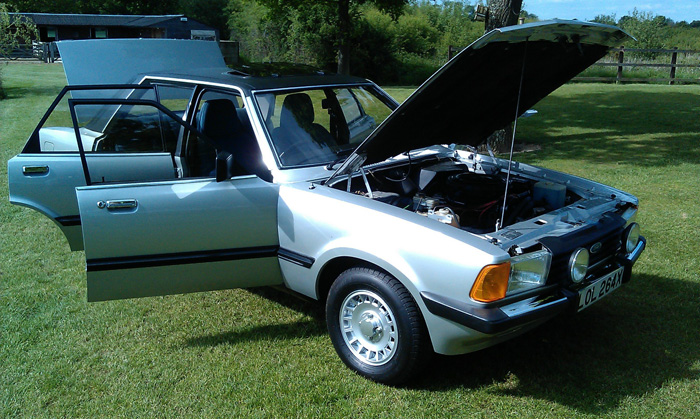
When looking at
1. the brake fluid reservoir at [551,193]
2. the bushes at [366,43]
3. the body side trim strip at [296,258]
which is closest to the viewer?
the body side trim strip at [296,258]

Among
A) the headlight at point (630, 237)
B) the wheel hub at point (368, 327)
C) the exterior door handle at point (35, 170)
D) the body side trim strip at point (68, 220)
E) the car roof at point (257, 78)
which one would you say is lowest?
the wheel hub at point (368, 327)

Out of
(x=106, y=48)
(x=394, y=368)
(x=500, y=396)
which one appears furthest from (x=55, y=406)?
(x=106, y=48)

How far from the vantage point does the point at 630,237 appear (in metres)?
3.87

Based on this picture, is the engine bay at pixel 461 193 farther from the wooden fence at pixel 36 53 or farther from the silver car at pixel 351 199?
the wooden fence at pixel 36 53

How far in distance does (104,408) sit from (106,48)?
11.0ft

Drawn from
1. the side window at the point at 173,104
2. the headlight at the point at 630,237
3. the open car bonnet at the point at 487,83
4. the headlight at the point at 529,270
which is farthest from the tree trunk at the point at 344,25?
the headlight at the point at 529,270

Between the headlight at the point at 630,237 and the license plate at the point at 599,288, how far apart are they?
210 mm

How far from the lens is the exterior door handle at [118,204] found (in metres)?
3.60

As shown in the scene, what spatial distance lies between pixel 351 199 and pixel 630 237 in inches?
74.9

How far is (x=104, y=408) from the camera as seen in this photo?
332cm

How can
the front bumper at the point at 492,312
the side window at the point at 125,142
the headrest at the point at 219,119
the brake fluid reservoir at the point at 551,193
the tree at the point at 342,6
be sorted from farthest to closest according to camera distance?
the tree at the point at 342,6
the headrest at the point at 219,119
the side window at the point at 125,142
the brake fluid reservoir at the point at 551,193
the front bumper at the point at 492,312

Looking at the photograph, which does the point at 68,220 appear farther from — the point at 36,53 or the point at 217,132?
the point at 36,53

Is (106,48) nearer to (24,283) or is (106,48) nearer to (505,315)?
(24,283)

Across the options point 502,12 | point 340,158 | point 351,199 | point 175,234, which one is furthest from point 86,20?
point 351,199
